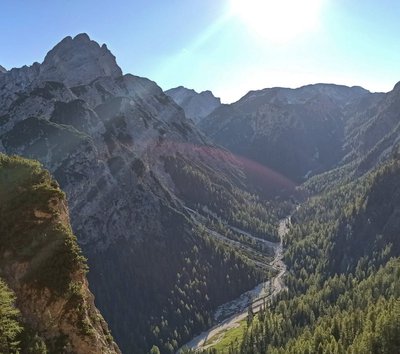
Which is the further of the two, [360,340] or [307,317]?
[307,317]

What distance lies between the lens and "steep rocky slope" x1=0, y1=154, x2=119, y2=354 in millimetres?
52406

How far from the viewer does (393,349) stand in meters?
125

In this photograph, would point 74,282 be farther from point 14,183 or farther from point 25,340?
point 14,183

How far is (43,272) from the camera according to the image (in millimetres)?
54812

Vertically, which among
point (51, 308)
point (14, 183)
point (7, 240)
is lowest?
point (51, 308)

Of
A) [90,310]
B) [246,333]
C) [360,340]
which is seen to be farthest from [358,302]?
[90,310]

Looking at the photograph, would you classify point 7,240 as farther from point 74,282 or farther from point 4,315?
point 4,315

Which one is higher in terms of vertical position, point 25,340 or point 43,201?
point 43,201

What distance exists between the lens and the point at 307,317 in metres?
196

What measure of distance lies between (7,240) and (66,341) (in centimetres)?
1373

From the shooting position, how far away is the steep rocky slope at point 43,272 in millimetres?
52406

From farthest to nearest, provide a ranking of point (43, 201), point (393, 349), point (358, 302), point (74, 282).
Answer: point (358, 302) → point (393, 349) → point (43, 201) → point (74, 282)

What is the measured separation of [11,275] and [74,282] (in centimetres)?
688

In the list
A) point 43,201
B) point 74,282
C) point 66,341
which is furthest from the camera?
point 43,201
